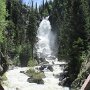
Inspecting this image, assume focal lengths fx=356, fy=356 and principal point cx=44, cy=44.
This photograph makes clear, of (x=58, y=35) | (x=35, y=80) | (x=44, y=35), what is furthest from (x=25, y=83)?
(x=44, y=35)

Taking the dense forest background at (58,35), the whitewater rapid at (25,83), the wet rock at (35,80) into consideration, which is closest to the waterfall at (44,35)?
the dense forest background at (58,35)

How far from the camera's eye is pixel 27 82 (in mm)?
50062

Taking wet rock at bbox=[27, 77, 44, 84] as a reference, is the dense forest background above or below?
above

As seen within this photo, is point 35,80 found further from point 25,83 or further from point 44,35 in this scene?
point 44,35

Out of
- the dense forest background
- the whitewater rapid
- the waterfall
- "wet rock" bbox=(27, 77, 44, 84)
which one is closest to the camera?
the whitewater rapid

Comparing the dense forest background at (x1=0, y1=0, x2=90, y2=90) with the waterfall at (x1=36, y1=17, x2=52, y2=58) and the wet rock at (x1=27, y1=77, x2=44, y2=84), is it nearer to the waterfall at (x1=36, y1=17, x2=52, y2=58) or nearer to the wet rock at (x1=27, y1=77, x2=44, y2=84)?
the waterfall at (x1=36, y1=17, x2=52, y2=58)

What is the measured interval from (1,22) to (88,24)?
1436 cm

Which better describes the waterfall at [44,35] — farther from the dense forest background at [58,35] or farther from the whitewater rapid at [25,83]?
the whitewater rapid at [25,83]

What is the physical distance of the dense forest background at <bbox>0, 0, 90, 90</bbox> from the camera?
1805 inches

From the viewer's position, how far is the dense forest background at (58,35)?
150ft

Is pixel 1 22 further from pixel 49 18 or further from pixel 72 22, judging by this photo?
pixel 49 18

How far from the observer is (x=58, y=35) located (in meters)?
100

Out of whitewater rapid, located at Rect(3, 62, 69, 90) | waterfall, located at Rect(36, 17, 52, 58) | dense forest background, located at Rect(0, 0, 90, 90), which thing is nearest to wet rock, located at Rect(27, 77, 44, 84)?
whitewater rapid, located at Rect(3, 62, 69, 90)

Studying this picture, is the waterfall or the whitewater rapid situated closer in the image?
the whitewater rapid
